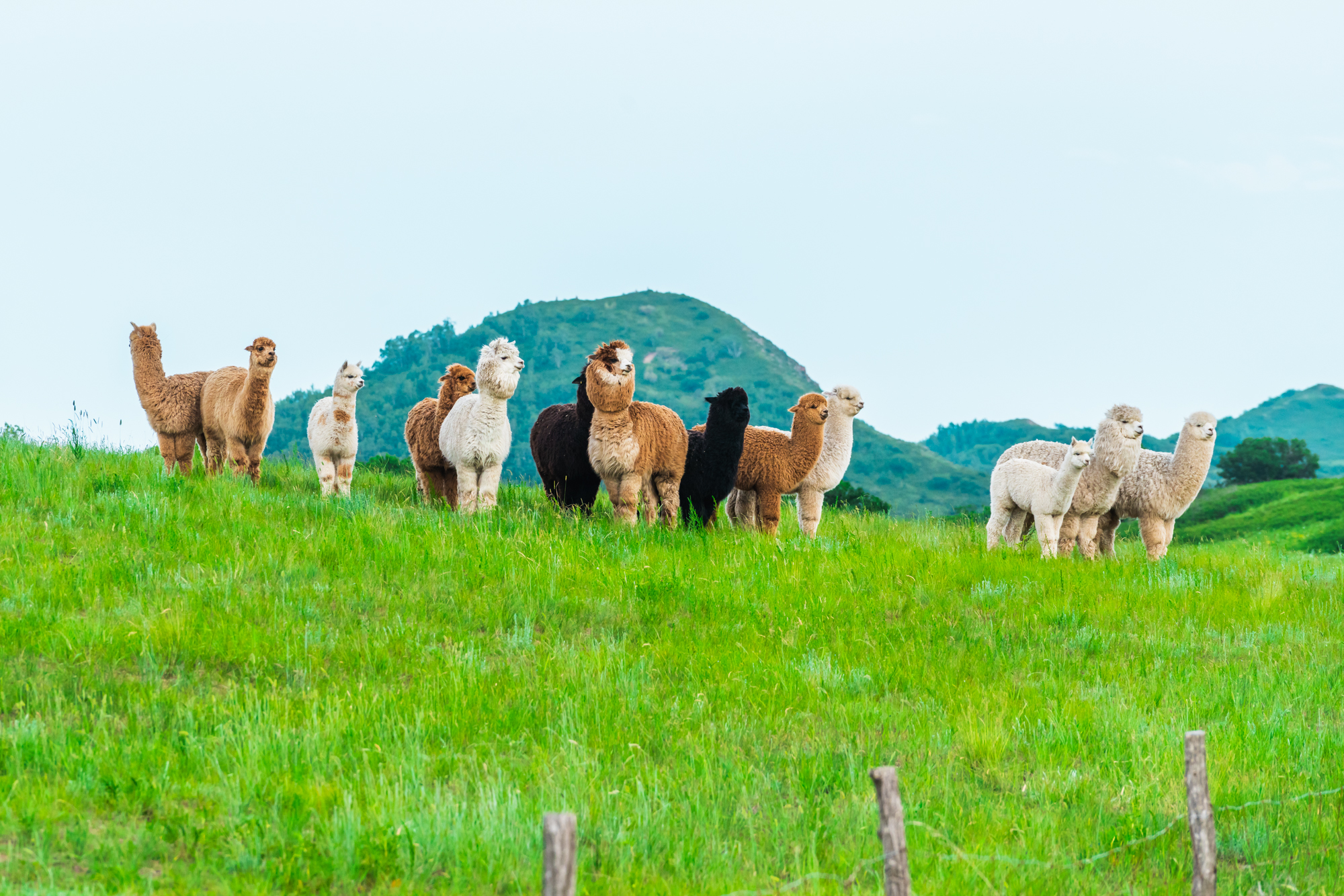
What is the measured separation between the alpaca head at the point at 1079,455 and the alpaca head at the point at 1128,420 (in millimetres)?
731

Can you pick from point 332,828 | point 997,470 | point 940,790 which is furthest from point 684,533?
point 332,828

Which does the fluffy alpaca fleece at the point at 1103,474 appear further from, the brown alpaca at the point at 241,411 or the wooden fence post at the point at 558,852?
the wooden fence post at the point at 558,852

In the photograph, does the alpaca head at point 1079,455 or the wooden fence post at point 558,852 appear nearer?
the wooden fence post at point 558,852

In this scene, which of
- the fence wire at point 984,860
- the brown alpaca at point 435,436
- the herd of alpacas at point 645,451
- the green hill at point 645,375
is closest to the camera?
the fence wire at point 984,860

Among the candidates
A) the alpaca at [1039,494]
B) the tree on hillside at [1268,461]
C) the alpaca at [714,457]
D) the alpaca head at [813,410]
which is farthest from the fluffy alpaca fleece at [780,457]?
the tree on hillside at [1268,461]

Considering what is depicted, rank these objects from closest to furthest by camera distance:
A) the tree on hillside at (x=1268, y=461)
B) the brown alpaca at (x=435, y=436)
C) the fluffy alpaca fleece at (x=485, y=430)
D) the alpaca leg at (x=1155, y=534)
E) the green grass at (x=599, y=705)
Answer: the green grass at (x=599, y=705) < the fluffy alpaca fleece at (x=485, y=430) < the brown alpaca at (x=435, y=436) < the alpaca leg at (x=1155, y=534) < the tree on hillside at (x=1268, y=461)

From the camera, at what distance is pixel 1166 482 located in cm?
1271

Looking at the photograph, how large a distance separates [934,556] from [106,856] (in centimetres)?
843

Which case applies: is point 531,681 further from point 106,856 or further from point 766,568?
point 766,568

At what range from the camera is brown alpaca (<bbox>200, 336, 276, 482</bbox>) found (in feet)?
40.4

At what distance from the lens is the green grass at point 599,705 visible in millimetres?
4852

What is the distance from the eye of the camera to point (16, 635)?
22.7 ft

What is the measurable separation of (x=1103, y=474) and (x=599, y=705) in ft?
26.1

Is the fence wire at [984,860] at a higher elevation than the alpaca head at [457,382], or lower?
lower
